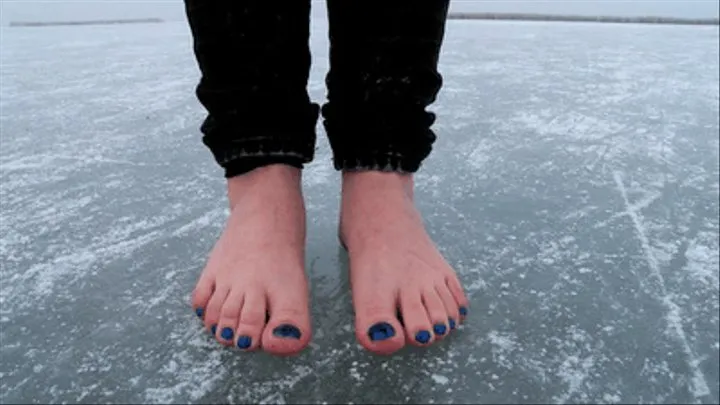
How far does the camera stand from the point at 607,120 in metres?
1.44

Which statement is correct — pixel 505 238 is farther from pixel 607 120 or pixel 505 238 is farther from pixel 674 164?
pixel 607 120

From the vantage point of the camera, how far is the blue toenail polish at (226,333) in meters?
0.66

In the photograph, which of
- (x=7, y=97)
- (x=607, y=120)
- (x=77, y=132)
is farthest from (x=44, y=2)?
(x=607, y=120)

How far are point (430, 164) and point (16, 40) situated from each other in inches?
105

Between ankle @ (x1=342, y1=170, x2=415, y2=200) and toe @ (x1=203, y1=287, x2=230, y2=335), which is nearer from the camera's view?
toe @ (x1=203, y1=287, x2=230, y2=335)

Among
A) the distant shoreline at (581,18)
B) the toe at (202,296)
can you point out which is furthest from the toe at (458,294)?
the distant shoreline at (581,18)

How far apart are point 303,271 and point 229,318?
113 millimetres

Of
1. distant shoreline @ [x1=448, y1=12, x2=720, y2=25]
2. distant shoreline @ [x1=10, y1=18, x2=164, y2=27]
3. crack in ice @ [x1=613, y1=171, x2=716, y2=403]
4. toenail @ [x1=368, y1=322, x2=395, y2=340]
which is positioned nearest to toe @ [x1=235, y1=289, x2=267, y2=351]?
toenail @ [x1=368, y1=322, x2=395, y2=340]

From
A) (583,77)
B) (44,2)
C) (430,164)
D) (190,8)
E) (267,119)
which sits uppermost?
(190,8)

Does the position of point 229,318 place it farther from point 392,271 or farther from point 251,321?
point 392,271

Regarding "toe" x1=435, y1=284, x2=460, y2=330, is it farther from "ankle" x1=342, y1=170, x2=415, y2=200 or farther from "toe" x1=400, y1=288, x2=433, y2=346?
"ankle" x1=342, y1=170, x2=415, y2=200

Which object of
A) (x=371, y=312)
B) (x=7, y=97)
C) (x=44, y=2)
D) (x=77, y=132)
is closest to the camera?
(x=371, y=312)

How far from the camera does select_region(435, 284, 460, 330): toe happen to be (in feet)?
2.27

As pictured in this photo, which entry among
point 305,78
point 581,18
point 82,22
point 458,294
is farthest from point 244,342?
point 82,22
